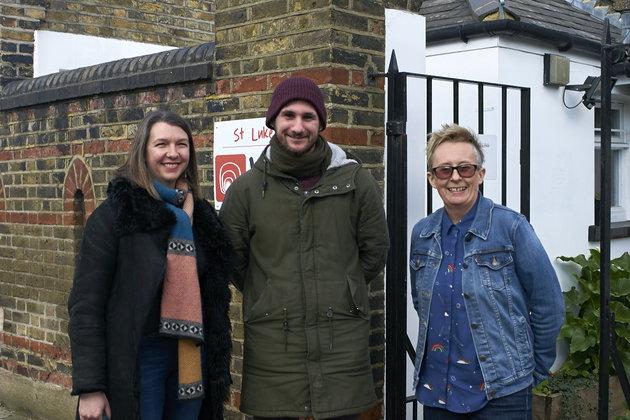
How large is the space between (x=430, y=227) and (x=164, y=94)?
2377 mm

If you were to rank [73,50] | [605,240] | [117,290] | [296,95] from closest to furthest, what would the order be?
[117,290] → [296,95] → [605,240] → [73,50]

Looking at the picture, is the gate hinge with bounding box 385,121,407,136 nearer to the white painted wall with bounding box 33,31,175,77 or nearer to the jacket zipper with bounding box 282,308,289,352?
the jacket zipper with bounding box 282,308,289,352

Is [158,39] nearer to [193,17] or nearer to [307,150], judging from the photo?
[193,17]

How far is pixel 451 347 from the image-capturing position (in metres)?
3.06

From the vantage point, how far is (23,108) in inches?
249

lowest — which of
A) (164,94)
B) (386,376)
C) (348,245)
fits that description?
(386,376)

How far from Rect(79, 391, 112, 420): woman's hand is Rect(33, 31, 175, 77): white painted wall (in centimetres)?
453

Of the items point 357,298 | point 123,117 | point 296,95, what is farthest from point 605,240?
point 123,117

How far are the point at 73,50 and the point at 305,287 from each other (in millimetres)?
4886

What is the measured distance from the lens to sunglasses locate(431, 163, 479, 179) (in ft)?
10.1

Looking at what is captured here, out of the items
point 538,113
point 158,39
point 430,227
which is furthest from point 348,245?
point 158,39

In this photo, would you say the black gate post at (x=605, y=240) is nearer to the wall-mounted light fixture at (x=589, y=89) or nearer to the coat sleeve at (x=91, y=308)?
the coat sleeve at (x=91, y=308)

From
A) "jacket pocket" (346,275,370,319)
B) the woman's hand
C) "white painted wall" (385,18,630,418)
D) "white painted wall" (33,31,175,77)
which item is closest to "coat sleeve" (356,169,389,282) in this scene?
"jacket pocket" (346,275,370,319)

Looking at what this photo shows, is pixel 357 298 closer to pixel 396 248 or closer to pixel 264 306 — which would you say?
pixel 264 306
